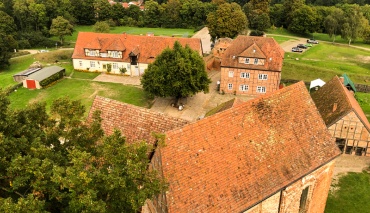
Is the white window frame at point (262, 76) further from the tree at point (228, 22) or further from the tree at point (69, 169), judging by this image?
the tree at point (69, 169)

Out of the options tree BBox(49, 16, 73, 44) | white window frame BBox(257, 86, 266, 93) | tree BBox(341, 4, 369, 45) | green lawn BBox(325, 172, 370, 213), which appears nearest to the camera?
green lawn BBox(325, 172, 370, 213)

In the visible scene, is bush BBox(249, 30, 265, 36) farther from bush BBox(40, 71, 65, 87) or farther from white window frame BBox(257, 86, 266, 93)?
bush BBox(40, 71, 65, 87)

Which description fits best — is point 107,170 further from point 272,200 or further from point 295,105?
point 295,105

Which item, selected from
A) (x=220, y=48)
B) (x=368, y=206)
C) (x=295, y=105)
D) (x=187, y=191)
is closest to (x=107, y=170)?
(x=187, y=191)

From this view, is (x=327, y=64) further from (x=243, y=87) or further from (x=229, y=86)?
(x=229, y=86)

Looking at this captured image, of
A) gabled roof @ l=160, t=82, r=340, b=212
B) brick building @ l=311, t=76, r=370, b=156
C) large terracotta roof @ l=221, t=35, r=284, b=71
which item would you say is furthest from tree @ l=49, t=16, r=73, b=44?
gabled roof @ l=160, t=82, r=340, b=212

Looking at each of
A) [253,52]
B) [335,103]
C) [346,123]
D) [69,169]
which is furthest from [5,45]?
[69,169]
